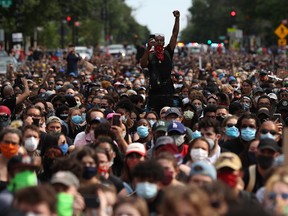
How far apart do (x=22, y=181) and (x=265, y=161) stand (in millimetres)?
2763

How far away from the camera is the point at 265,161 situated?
12086mm

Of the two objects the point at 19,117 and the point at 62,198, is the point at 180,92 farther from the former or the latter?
the point at 62,198

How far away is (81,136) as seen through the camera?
15508mm

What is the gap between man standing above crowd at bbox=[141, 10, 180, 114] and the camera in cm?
1898

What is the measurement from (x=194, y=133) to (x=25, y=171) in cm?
543

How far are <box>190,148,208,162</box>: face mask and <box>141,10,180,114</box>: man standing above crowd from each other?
6295mm

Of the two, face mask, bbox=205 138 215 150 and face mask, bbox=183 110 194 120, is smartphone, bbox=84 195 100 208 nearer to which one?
face mask, bbox=205 138 215 150

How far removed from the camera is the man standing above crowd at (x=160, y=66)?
62.3 feet

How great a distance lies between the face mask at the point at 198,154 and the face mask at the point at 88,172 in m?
1.73

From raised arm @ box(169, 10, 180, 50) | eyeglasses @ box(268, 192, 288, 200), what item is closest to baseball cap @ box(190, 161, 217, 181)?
eyeglasses @ box(268, 192, 288, 200)

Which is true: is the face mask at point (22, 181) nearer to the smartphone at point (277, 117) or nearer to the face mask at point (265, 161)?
the face mask at point (265, 161)

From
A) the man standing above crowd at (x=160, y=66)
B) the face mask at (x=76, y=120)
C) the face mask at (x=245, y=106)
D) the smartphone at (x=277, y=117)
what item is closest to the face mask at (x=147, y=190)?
the smartphone at (x=277, y=117)

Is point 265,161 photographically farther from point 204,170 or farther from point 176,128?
point 176,128

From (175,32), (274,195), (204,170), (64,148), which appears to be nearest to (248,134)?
(64,148)
